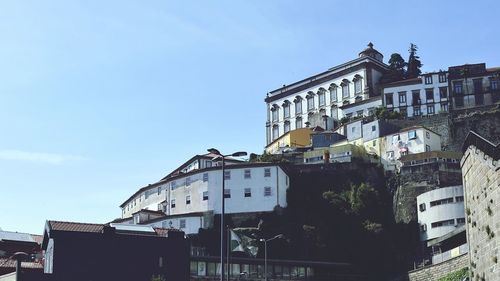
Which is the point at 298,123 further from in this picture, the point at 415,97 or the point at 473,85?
the point at 473,85

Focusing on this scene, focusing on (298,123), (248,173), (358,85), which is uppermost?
(358,85)

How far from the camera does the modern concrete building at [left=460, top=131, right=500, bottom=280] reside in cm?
2784

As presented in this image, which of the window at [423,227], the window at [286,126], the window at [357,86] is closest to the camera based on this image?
the window at [423,227]

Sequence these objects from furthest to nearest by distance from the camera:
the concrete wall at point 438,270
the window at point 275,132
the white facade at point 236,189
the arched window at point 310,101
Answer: the window at point 275,132 → the arched window at point 310,101 → the white facade at point 236,189 → the concrete wall at point 438,270

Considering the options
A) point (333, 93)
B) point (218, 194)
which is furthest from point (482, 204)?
point (333, 93)

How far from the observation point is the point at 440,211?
293 ft

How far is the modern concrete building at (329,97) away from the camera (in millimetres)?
127438

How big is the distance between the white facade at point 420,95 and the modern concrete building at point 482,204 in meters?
84.2

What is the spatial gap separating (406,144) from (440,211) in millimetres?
17065

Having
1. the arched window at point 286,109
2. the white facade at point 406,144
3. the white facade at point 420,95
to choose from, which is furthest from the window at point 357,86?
the white facade at point 406,144

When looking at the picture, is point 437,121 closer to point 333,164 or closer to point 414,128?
point 414,128

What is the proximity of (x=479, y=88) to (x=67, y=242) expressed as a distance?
2871 inches

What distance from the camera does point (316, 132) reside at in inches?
4688

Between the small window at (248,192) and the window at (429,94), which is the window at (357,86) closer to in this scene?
→ the window at (429,94)
